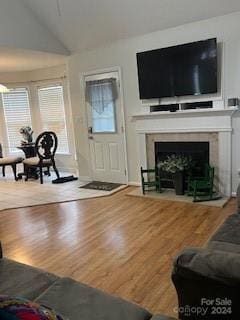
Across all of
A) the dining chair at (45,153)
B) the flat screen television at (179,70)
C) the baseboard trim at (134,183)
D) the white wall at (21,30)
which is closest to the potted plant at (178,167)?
the baseboard trim at (134,183)

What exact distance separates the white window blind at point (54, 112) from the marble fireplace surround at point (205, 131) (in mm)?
2665

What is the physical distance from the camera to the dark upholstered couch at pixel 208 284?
1.37 metres

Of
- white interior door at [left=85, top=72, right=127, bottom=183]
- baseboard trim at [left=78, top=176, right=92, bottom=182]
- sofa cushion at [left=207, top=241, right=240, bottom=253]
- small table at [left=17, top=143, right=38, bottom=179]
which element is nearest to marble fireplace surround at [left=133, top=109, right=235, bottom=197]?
white interior door at [left=85, top=72, right=127, bottom=183]

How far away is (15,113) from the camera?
7.35 meters

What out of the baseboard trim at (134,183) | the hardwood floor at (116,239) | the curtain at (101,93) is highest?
the curtain at (101,93)

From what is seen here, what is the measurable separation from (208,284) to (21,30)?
4.62 metres

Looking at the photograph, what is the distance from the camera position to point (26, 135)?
6.66m

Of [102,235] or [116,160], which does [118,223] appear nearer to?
[102,235]

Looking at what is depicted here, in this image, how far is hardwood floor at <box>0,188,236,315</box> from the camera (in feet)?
7.90

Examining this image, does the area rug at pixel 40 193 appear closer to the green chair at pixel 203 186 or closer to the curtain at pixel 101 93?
the green chair at pixel 203 186

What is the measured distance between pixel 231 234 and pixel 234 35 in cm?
292

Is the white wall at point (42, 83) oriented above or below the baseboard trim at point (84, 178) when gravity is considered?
above

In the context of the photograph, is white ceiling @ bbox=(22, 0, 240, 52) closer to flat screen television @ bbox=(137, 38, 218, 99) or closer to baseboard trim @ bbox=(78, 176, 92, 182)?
flat screen television @ bbox=(137, 38, 218, 99)

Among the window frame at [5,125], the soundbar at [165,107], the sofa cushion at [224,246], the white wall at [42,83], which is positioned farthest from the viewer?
the window frame at [5,125]
